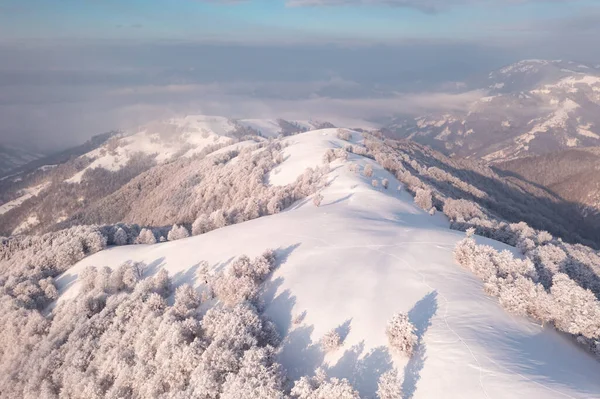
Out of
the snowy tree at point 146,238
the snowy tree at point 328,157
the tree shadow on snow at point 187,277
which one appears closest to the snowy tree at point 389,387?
the tree shadow on snow at point 187,277

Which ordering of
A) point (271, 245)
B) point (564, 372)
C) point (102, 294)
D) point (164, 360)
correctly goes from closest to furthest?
point (564, 372) < point (164, 360) < point (102, 294) < point (271, 245)

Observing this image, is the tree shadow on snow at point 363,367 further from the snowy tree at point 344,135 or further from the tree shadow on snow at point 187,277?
the snowy tree at point 344,135

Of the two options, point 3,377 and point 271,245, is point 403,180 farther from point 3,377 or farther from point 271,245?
point 3,377

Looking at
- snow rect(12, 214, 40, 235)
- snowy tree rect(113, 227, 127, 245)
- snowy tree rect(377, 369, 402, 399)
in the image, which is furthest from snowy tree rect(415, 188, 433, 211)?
snow rect(12, 214, 40, 235)

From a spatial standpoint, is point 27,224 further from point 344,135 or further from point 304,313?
point 304,313

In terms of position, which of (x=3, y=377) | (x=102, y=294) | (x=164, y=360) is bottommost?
(x=3, y=377)

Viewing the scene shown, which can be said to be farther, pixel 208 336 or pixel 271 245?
pixel 271 245

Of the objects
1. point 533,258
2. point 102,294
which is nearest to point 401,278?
point 533,258

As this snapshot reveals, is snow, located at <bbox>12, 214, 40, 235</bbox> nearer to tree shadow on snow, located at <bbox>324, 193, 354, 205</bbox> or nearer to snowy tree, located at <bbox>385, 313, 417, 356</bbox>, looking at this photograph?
tree shadow on snow, located at <bbox>324, 193, 354, 205</bbox>
